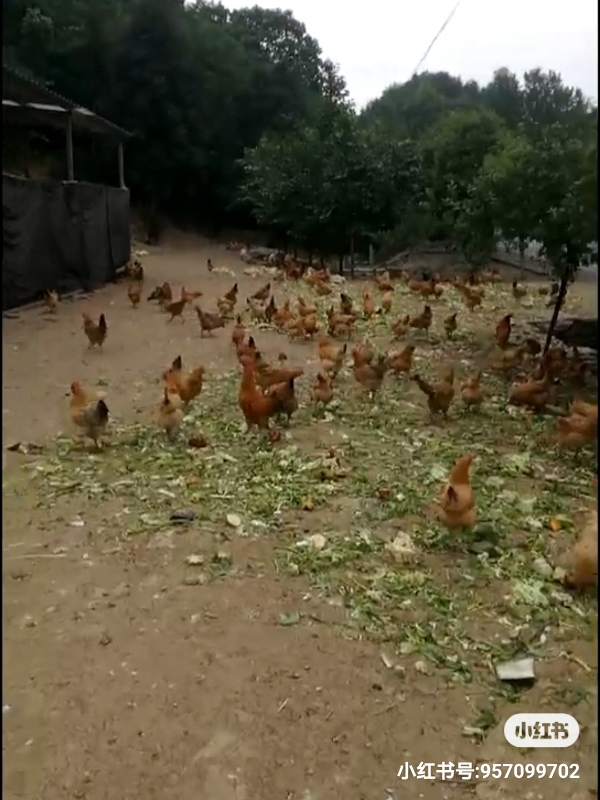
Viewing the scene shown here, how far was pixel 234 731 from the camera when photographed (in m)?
2.21

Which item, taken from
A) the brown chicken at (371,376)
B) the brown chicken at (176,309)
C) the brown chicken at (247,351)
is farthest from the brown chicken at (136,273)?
the brown chicken at (371,376)

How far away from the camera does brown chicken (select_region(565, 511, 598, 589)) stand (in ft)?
8.46

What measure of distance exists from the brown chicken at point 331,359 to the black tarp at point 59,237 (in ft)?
9.39

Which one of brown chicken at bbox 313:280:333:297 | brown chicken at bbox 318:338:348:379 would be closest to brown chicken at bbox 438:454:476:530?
brown chicken at bbox 318:338:348:379

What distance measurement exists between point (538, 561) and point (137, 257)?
13896 millimetres

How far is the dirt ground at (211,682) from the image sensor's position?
198 cm

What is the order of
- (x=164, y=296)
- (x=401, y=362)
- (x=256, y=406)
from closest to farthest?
(x=256, y=406) < (x=401, y=362) < (x=164, y=296)

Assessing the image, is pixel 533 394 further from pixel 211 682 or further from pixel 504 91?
pixel 211 682

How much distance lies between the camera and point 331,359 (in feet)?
21.0

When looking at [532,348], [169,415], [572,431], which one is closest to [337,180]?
[532,348]

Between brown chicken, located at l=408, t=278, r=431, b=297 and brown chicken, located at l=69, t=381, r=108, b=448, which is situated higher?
brown chicken, located at l=408, t=278, r=431, b=297

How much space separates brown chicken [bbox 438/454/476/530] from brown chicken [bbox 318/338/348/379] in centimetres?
274

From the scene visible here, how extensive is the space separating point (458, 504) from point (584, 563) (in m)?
0.75

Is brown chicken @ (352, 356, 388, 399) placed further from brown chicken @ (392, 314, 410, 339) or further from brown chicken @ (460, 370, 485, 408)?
brown chicken @ (392, 314, 410, 339)
